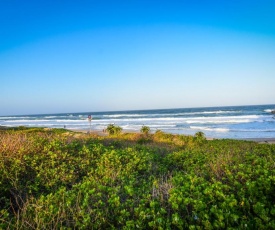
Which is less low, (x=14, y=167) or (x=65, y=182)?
(x=14, y=167)

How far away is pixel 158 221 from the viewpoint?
10.6 ft

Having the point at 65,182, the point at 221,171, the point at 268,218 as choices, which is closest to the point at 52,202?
the point at 65,182

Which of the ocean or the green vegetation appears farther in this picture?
the ocean

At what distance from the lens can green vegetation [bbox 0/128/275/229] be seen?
133 inches

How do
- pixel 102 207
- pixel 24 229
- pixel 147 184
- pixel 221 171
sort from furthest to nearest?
pixel 221 171 < pixel 147 184 < pixel 102 207 < pixel 24 229

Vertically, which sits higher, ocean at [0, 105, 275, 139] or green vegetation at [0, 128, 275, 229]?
green vegetation at [0, 128, 275, 229]

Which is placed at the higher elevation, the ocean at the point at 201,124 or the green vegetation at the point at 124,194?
the green vegetation at the point at 124,194

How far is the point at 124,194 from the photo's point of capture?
4.65m

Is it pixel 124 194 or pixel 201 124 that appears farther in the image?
pixel 201 124

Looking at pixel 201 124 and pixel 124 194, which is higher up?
pixel 124 194

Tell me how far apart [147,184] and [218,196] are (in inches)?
73.1

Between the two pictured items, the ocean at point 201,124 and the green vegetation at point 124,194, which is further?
the ocean at point 201,124

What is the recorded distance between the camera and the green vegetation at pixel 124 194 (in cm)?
338

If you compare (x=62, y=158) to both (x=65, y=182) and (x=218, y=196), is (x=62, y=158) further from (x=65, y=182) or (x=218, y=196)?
(x=218, y=196)
